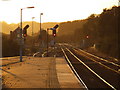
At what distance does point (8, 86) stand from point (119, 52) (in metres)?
33.9

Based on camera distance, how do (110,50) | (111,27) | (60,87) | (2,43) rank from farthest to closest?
1. (2,43)
2. (111,27)
3. (110,50)
4. (60,87)

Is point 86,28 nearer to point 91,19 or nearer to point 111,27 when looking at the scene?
point 91,19

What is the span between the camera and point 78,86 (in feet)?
A: 51.1

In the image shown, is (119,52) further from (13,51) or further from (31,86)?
(31,86)

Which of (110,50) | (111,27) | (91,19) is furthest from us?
(91,19)

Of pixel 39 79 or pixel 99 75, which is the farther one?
pixel 99 75

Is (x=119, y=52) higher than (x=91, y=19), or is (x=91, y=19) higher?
(x=91, y=19)

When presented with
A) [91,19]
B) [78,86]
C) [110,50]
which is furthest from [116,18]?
[91,19]

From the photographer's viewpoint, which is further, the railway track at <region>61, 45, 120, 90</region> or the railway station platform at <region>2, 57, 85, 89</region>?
the railway track at <region>61, 45, 120, 90</region>

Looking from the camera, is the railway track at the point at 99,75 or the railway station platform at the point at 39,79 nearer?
the railway station platform at the point at 39,79

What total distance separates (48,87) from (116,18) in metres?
41.8

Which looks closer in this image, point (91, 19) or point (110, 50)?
point (110, 50)

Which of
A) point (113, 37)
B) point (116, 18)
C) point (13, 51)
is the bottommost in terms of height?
point (13, 51)

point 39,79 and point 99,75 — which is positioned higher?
point 39,79
